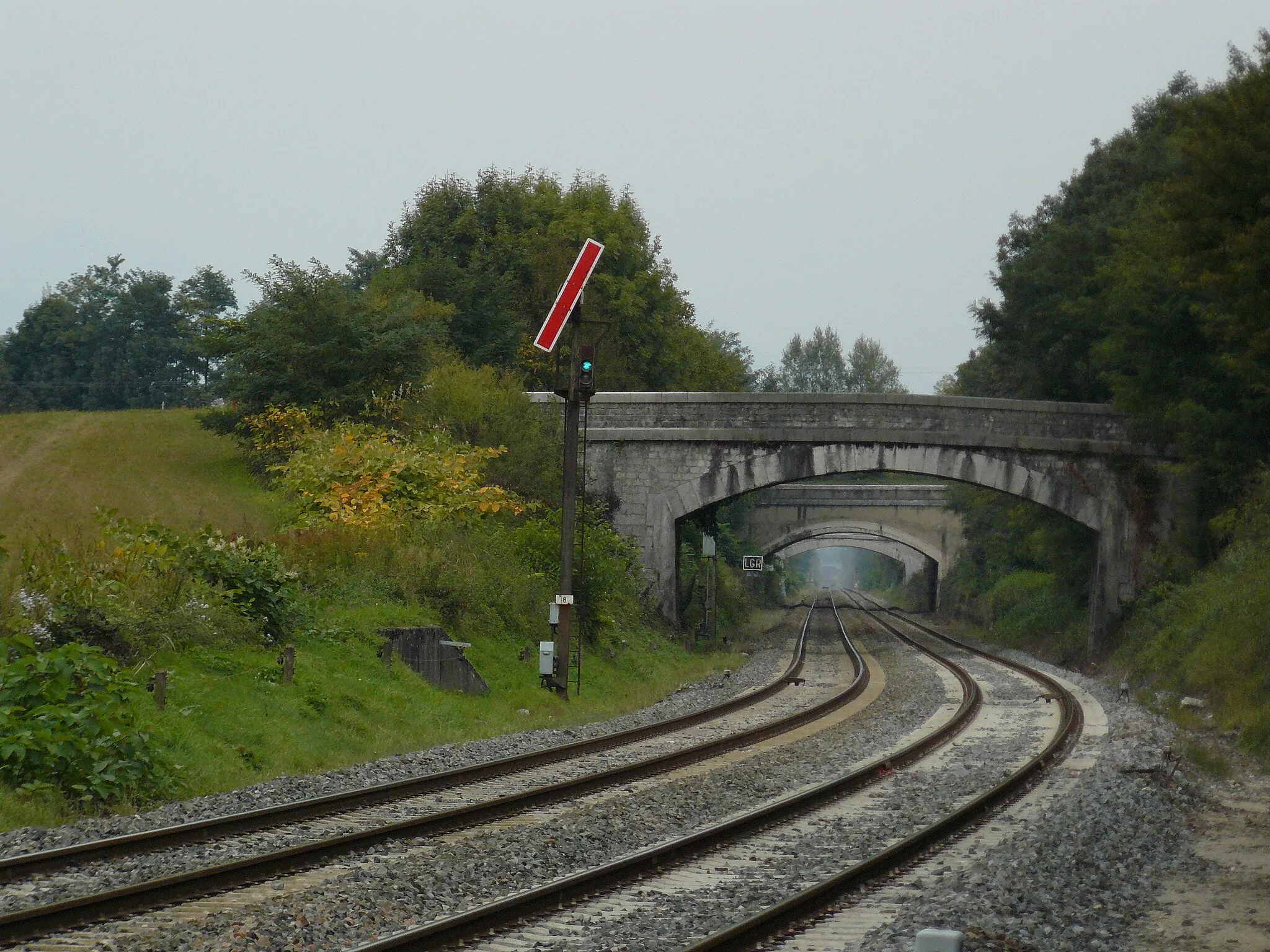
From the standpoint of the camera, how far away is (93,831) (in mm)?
9641

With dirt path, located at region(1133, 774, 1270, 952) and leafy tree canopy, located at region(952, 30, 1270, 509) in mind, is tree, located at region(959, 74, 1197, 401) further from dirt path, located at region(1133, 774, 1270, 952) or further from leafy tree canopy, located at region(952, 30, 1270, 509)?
dirt path, located at region(1133, 774, 1270, 952)

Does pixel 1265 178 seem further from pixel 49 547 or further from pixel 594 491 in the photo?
pixel 594 491

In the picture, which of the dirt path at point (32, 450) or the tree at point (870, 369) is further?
the tree at point (870, 369)

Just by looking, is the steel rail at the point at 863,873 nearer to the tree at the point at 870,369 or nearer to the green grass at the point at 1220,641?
the green grass at the point at 1220,641

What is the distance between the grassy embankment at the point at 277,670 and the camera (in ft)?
42.5

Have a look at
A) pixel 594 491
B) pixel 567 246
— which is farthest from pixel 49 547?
pixel 567 246

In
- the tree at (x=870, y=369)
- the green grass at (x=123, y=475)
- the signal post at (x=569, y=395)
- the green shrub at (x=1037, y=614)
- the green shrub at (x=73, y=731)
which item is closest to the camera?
the green shrub at (x=73, y=731)

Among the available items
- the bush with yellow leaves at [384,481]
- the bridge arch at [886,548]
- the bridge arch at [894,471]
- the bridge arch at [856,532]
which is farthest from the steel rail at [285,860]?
the bridge arch at [886,548]

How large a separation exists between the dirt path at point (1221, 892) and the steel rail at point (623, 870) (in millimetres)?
3164

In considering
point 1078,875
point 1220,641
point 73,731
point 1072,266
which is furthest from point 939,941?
point 1072,266

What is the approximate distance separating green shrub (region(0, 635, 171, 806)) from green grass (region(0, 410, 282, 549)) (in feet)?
34.6

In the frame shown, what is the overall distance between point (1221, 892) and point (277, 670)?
10.4 m

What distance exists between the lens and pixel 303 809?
34.6ft

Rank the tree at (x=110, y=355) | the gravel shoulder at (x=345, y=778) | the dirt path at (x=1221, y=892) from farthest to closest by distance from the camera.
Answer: the tree at (x=110, y=355)
the gravel shoulder at (x=345, y=778)
the dirt path at (x=1221, y=892)
